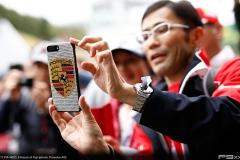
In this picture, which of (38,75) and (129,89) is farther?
(38,75)

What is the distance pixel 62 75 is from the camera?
87cm

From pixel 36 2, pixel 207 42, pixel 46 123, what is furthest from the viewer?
pixel 46 123

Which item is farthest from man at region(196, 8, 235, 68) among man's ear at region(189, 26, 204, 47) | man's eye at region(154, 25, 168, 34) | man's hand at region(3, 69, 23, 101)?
man's hand at region(3, 69, 23, 101)

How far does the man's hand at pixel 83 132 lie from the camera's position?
88 centimetres

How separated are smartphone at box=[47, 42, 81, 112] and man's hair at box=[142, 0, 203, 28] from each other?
0.36 meters

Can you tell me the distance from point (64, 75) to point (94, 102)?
0.52 m

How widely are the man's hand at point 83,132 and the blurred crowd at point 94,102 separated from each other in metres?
0.16

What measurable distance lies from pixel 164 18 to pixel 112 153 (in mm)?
436

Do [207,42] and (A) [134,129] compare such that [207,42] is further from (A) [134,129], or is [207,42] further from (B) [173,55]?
(A) [134,129]

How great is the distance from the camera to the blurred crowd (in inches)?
Answer: 45.2

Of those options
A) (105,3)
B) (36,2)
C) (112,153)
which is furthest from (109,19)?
(112,153)

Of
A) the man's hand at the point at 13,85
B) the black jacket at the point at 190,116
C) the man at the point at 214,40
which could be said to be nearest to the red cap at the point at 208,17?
the man at the point at 214,40

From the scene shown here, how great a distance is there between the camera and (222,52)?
126 cm

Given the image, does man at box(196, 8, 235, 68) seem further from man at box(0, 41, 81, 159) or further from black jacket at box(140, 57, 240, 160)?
man at box(0, 41, 81, 159)
